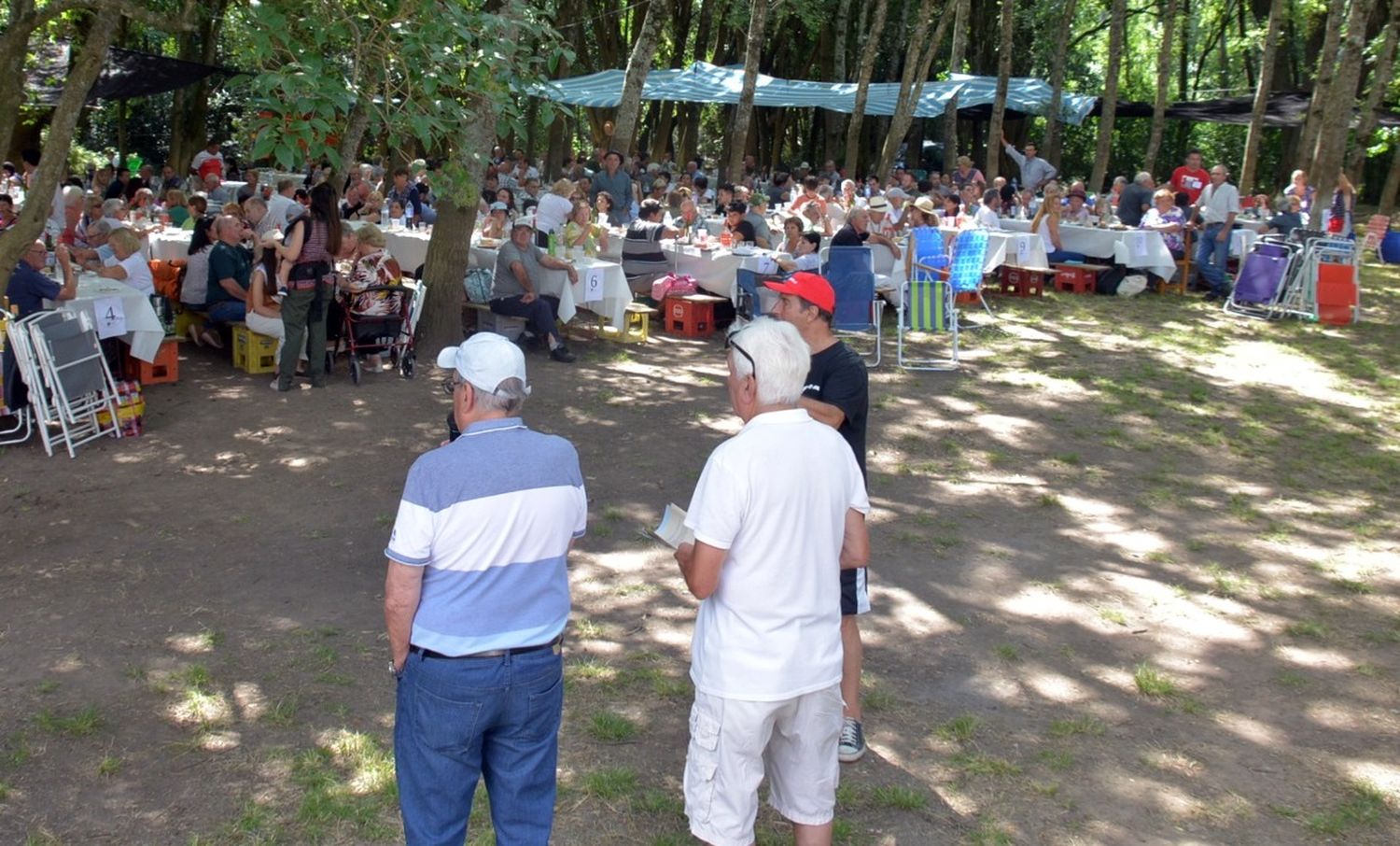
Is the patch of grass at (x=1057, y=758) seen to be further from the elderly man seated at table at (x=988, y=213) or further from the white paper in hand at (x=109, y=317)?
the elderly man seated at table at (x=988, y=213)

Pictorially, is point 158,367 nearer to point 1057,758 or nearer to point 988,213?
point 1057,758

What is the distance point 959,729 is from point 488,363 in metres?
2.52

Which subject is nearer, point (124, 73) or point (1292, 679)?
point (1292, 679)

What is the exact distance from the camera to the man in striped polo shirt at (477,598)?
9.37 ft

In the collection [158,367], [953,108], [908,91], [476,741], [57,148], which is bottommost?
[158,367]

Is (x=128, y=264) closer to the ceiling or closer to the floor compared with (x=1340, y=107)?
closer to the floor

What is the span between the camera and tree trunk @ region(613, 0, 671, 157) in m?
16.5

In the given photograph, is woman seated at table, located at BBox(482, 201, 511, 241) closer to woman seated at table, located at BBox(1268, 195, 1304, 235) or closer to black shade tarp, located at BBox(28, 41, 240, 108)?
black shade tarp, located at BBox(28, 41, 240, 108)

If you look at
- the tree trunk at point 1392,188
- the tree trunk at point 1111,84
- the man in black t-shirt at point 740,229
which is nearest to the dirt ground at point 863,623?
the man in black t-shirt at point 740,229

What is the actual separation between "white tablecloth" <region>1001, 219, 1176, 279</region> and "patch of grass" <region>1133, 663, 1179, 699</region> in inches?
453

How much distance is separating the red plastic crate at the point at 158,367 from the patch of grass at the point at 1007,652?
668 cm

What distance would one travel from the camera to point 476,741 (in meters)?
2.96

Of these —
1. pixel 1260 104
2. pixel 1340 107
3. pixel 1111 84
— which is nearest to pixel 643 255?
pixel 1340 107

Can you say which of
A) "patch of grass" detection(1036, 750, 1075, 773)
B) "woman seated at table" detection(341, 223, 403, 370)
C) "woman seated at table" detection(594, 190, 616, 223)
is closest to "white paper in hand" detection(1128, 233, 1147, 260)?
"woman seated at table" detection(594, 190, 616, 223)
